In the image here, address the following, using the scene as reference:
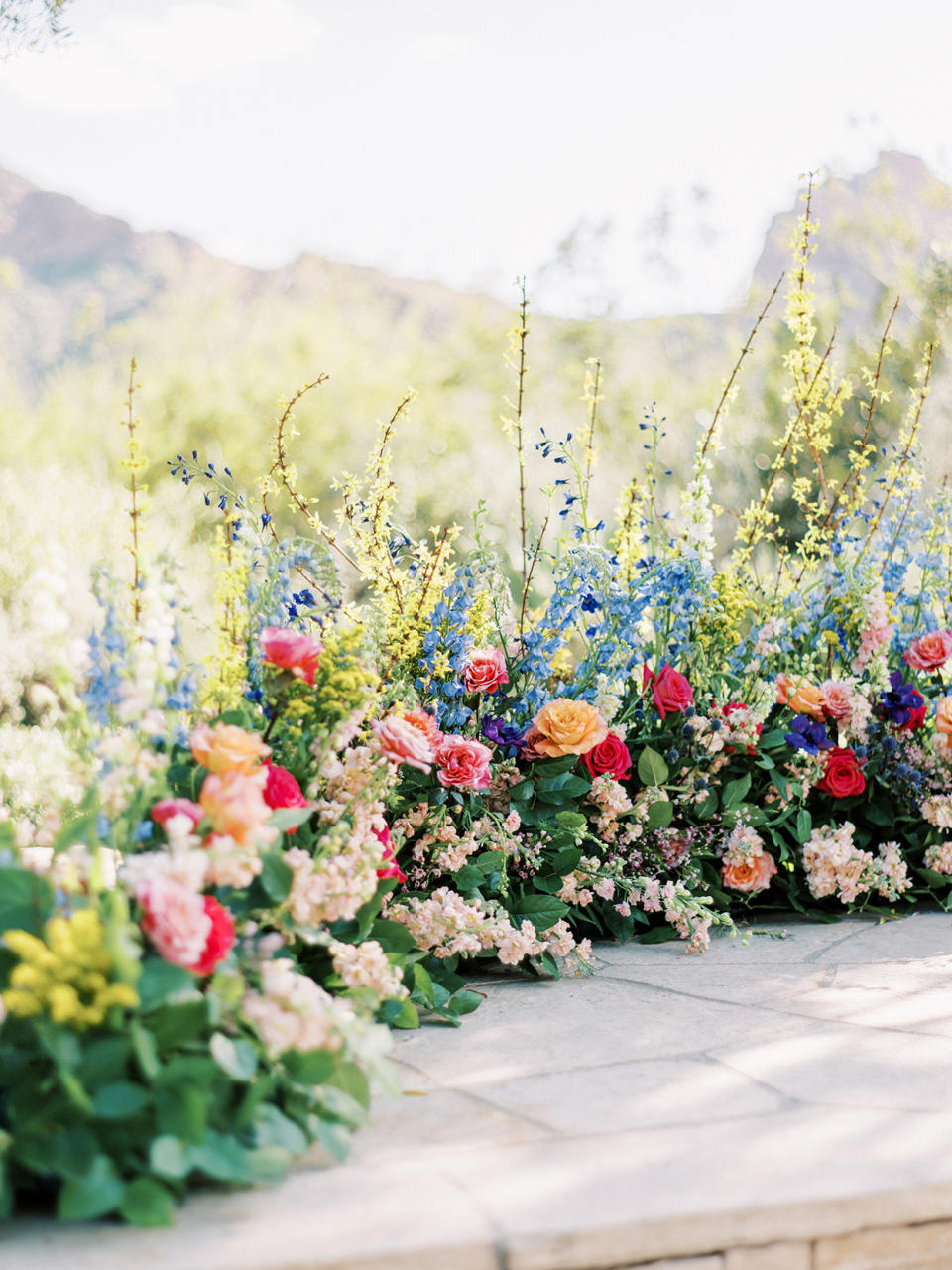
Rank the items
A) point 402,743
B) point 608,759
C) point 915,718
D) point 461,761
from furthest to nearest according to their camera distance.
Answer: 1. point 915,718
2. point 608,759
3. point 461,761
4. point 402,743

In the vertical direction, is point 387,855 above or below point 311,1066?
above

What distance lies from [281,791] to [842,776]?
1.69 metres

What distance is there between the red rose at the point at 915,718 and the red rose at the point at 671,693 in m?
0.69

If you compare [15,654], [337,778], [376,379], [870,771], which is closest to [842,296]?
[376,379]

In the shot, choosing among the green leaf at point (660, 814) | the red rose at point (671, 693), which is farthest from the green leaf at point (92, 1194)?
the red rose at point (671, 693)

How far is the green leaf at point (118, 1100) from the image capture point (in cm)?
119

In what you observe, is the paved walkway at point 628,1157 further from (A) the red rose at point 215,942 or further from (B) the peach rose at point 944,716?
(B) the peach rose at point 944,716

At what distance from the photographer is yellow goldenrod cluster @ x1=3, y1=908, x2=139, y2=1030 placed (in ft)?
3.92

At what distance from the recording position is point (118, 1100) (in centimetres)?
119

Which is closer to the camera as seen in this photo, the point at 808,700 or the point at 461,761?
the point at 461,761

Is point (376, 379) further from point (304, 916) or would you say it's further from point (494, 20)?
point (304, 916)

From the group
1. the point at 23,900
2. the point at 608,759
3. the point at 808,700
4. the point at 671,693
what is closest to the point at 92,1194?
the point at 23,900

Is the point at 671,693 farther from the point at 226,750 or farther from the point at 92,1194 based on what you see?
the point at 92,1194

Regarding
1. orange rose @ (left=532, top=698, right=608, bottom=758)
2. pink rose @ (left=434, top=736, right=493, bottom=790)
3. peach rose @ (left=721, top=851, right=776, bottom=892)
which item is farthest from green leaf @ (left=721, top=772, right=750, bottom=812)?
pink rose @ (left=434, top=736, right=493, bottom=790)
